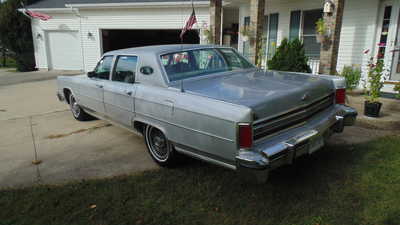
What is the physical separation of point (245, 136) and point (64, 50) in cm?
1740

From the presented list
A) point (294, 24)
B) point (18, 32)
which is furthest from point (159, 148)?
point (18, 32)

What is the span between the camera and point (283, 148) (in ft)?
9.07

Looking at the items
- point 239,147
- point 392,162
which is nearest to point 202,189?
point 239,147

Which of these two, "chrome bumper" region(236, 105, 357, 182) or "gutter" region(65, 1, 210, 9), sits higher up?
"gutter" region(65, 1, 210, 9)

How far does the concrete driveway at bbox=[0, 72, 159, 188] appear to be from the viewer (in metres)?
3.93

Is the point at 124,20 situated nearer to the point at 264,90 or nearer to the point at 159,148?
the point at 159,148

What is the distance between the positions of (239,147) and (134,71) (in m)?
2.14

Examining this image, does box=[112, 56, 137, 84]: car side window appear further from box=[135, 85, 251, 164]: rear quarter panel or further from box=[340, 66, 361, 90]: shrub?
box=[340, 66, 361, 90]: shrub

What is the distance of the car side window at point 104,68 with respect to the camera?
486 cm

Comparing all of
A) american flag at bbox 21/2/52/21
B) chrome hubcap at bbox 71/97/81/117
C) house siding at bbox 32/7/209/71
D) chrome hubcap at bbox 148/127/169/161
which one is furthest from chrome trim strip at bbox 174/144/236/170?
american flag at bbox 21/2/52/21

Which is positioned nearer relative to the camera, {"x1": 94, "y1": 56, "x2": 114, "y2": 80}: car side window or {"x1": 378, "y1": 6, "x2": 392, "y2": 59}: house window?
{"x1": 94, "y1": 56, "x2": 114, "y2": 80}: car side window

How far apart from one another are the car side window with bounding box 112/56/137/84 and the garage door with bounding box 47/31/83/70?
13870 millimetres

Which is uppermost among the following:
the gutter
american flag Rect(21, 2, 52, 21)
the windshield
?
the gutter

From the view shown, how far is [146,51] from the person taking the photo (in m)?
4.04
